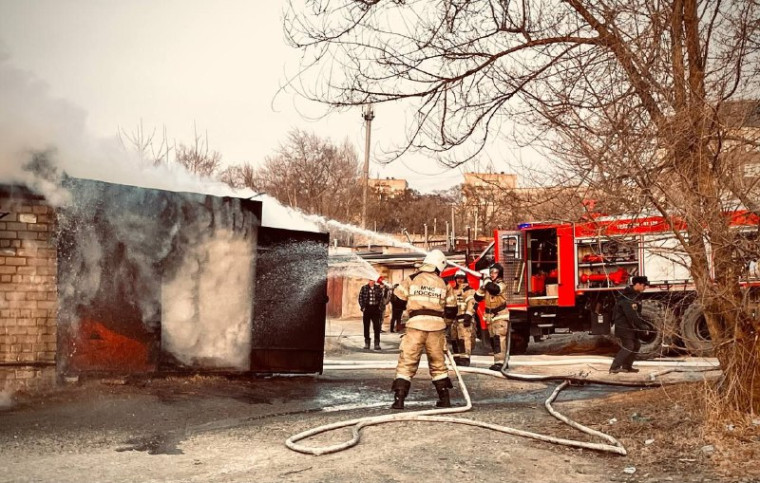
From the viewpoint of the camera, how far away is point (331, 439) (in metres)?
6.57

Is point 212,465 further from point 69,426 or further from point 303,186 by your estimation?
point 303,186

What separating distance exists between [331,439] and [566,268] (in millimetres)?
10263

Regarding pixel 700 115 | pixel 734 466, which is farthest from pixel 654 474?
pixel 700 115

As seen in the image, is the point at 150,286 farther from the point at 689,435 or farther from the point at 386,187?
the point at 386,187

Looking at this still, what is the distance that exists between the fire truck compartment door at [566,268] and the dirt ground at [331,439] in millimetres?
6014

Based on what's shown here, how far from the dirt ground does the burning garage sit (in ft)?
1.56

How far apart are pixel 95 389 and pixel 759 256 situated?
6.91 m

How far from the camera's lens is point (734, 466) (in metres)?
5.54

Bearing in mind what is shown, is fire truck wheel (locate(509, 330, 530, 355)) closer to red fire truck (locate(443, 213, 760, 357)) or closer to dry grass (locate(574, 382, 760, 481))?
red fire truck (locate(443, 213, 760, 357))

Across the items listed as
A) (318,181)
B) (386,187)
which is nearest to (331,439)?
(318,181)

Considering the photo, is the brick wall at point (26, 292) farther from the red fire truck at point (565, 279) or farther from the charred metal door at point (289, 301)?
the red fire truck at point (565, 279)

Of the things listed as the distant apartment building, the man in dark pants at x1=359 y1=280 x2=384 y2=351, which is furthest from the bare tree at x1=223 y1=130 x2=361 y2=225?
the man in dark pants at x1=359 y1=280 x2=384 y2=351

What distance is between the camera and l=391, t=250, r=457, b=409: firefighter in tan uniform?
8.38 m

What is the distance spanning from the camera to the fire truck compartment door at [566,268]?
15.9 m
